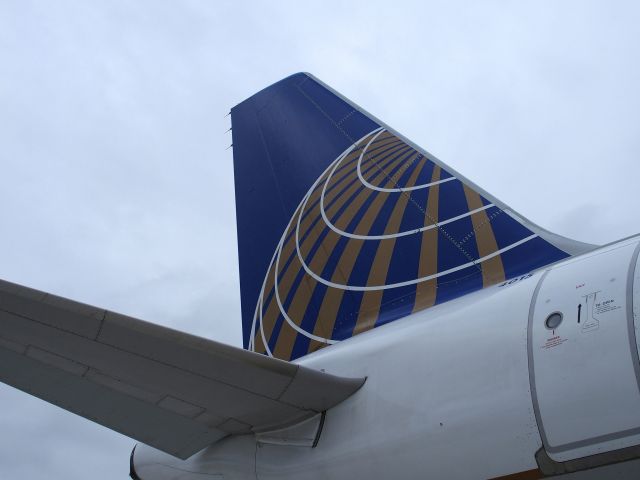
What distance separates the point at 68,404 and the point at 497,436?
121 inches

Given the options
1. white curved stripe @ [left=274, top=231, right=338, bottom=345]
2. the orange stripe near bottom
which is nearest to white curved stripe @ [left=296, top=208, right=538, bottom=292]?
white curved stripe @ [left=274, top=231, right=338, bottom=345]

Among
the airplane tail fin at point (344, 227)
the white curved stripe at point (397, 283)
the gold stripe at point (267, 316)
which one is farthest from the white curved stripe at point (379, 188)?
the gold stripe at point (267, 316)

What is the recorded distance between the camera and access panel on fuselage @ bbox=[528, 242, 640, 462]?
3.66 meters

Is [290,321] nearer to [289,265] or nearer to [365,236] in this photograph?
[289,265]

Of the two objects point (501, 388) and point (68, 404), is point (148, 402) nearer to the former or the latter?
point (68, 404)

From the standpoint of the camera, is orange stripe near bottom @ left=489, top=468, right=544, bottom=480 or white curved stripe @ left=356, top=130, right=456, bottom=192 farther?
white curved stripe @ left=356, top=130, right=456, bottom=192

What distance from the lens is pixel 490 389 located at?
14.0 ft

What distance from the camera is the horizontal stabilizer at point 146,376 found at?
4465 millimetres

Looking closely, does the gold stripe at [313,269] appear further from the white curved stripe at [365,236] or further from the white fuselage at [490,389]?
the white fuselage at [490,389]

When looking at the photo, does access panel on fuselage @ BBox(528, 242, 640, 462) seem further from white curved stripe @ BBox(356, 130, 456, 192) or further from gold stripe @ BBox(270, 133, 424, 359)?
gold stripe @ BBox(270, 133, 424, 359)

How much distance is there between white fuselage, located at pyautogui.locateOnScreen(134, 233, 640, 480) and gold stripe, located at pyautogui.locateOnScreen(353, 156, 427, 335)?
1003 mm

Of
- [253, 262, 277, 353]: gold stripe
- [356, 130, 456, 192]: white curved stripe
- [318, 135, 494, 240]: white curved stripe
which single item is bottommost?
[253, 262, 277, 353]: gold stripe

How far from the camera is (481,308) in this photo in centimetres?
491

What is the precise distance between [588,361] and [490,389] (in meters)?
0.62
